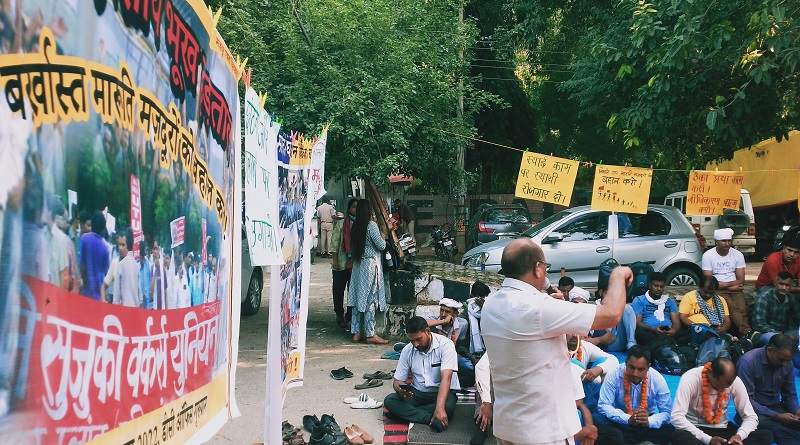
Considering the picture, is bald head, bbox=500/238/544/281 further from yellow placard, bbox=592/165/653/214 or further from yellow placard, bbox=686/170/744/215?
yellow placard, bbox=686/170/744/215

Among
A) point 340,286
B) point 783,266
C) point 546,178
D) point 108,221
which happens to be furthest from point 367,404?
point 783,266

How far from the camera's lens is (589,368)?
24.5 feet

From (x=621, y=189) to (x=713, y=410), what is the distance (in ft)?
17.4

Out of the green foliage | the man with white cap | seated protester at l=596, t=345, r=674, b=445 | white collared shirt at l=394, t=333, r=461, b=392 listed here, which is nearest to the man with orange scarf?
the green foliage

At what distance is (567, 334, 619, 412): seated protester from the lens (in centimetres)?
702

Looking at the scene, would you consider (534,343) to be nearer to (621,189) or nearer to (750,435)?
(750,435)

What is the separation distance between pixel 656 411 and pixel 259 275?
24.3ft

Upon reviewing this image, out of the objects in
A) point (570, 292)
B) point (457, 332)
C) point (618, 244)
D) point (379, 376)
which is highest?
point (618, 244)

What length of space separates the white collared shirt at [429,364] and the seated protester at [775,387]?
2.62m

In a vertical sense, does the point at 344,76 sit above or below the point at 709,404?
above

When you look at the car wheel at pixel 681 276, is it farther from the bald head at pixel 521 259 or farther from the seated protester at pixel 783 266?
the bald head at pixel 521 259

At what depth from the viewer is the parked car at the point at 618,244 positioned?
42.0ft

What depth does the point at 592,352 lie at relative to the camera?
7.50 meters

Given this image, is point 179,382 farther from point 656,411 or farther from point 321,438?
point 656,411
